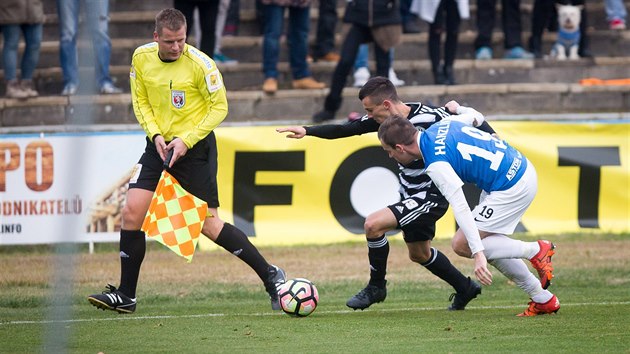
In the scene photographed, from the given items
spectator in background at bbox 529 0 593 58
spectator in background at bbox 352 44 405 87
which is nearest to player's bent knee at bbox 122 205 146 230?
spectator in background at bbox 352 44 405 87

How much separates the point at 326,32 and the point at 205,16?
231cm

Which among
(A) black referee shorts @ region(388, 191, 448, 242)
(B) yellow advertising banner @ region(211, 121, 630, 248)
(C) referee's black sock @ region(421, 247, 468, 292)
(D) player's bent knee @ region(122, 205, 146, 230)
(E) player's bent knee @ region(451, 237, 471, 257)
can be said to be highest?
(A) black referee shorts @ region(388, 191, 448, 242)

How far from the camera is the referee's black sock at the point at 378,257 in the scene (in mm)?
9469

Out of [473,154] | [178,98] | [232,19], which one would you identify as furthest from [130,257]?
[232,19]

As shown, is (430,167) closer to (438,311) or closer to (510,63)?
(438,311)

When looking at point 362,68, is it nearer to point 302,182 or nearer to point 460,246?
point 302,182

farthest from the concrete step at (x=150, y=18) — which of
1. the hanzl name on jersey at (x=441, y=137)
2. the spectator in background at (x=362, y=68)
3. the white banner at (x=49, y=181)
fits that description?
the hanzl name on jersey at (x=441, y=137)

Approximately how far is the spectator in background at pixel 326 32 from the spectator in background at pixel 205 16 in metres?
2.08

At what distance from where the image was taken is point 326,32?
670 inches

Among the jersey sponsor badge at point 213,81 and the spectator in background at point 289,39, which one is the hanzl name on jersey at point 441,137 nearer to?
the jersey sponsor badge at point 213,81

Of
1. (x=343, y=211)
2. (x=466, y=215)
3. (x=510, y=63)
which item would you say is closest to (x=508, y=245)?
(x=466, y=215)

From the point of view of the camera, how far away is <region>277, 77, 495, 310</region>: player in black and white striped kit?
9.20 m

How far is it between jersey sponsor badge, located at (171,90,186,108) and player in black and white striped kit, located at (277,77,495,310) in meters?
0.88

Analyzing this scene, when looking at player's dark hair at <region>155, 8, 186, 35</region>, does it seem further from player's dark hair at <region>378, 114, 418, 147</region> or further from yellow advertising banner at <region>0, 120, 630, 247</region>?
yellow advertising banner at <region>0, 120, 630, 247</region>
